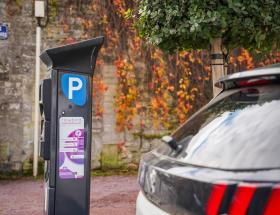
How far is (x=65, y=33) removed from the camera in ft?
31.1

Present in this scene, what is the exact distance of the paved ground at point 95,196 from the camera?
6.43 m

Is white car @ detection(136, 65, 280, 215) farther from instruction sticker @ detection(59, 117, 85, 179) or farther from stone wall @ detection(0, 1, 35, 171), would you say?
stone wall @ detection(0, 1, 35, 171)

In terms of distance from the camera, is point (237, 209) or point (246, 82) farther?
point (246, 82)

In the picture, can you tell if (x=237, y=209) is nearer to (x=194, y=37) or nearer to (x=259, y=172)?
(x=259, y=172)

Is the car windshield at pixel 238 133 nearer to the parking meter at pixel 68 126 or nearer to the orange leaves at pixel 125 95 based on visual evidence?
the parking meter at pixel 68 126

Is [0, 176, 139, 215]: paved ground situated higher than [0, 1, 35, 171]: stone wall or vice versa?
[0, 1, 35, 171]: stone wall

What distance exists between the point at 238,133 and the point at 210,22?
10.4 ft

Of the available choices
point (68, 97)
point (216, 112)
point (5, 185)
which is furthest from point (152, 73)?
point (216, 112)

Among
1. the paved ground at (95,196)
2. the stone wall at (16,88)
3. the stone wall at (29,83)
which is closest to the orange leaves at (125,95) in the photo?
the stone wall at (29,83)

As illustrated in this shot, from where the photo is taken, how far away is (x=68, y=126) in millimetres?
3979

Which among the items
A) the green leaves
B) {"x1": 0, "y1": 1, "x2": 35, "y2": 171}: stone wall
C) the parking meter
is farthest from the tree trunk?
{"x1": 0, "y1": 1, "x2": 35, "y2": 171}: stone wall

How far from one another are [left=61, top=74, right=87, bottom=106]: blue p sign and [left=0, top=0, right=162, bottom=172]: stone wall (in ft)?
17.7

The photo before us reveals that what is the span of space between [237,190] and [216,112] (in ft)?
2.21

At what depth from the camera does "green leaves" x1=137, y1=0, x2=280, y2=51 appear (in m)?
4.78
